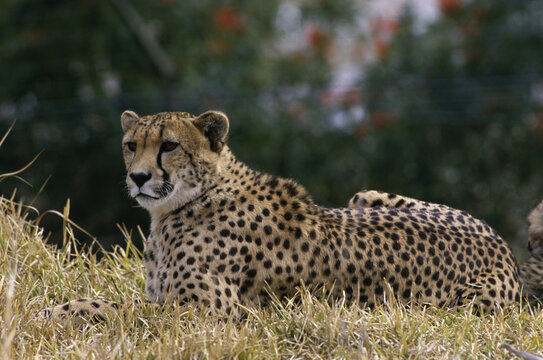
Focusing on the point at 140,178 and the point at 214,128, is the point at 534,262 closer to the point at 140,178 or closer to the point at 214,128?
the point at 214,128

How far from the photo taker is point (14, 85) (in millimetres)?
9594

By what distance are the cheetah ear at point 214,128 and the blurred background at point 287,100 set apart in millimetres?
5148

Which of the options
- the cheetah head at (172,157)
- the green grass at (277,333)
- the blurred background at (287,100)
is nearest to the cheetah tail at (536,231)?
the green grass at (277,333)

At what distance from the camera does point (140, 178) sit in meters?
3.76

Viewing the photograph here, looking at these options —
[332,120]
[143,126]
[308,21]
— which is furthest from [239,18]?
[143,126]

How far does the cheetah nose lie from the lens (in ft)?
12.3

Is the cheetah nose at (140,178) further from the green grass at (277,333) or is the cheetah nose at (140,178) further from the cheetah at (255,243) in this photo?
the green grass at (277,333)

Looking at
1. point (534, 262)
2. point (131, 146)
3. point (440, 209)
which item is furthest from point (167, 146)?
point (534, 262)

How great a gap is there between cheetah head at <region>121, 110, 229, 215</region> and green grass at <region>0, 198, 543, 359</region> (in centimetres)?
47

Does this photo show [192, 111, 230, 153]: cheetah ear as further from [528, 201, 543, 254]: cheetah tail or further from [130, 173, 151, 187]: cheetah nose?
[528, 201, 543, 254]: cheetah tail

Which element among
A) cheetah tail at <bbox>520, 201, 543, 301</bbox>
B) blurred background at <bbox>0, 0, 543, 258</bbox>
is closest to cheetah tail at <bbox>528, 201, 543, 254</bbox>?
cheetah tail at <bbox>520, 201, 543, 301</bbox>

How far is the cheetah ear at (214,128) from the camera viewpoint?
4.00 metres

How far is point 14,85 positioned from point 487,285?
6.77 m

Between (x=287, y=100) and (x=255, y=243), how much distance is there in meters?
5.89
